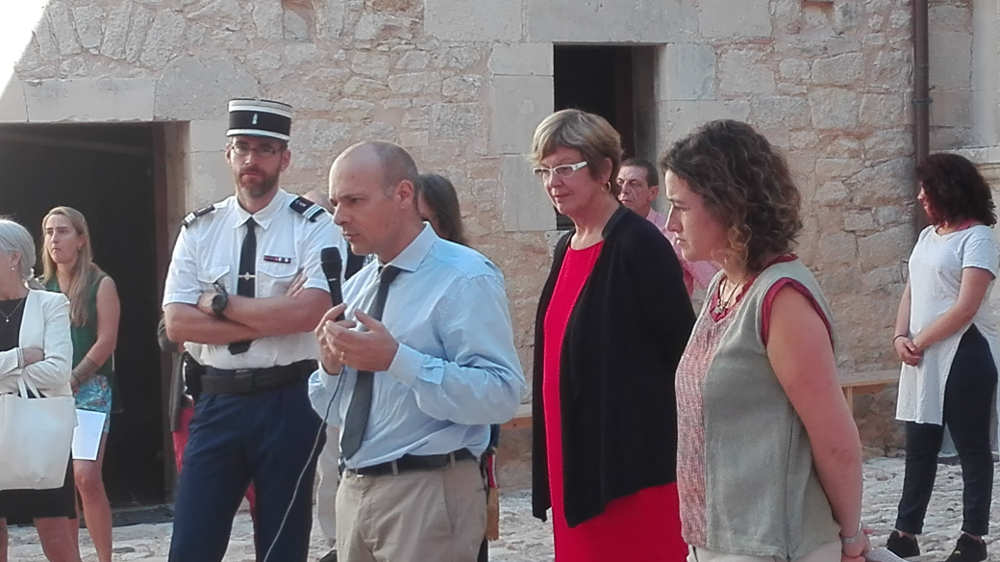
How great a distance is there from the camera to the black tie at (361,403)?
3.54 meters

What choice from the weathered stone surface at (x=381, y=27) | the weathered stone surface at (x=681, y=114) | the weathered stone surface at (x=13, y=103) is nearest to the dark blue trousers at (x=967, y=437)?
the weathered stone surface at (x=681, y=114)

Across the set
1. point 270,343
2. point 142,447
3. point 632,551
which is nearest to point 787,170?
point 632,551

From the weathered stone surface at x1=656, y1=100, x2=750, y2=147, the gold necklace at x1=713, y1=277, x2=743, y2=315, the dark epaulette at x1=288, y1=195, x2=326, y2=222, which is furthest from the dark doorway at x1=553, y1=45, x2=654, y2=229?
the gold necklace at x1=713, y1=277, x2=743, y2=315

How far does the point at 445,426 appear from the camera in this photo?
11.6ft

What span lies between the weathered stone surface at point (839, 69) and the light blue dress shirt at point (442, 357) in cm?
608

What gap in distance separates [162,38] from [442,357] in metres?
4.76

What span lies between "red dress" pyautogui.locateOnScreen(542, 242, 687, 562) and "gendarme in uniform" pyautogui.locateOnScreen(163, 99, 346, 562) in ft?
2.53

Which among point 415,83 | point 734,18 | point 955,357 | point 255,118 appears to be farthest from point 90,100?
point 955,357

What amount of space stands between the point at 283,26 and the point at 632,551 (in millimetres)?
4853

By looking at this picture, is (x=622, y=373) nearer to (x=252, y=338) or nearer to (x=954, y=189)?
(x=252, y=338)

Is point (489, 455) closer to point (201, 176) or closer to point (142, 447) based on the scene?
point (201, 176)

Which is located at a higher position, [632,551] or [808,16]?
[808,16]

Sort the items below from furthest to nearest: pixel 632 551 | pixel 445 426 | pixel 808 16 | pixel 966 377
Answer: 1. pixel 808 16
2. pixel 966 377
3. pixel 632 551
4. pixel 445 426

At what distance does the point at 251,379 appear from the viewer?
4.58 m
